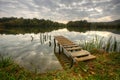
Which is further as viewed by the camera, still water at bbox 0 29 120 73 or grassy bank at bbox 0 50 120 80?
still water at bbox 0 29 120 73

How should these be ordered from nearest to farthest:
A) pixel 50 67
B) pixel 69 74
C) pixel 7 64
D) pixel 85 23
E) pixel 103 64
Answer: pixel 69 74
pixel 103 64
pixel 7 64
pixel 50 67
pixel 85 23

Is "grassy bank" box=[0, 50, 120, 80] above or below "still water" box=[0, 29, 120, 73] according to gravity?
above

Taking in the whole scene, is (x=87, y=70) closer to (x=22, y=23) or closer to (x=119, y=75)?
(x=119, y=75)

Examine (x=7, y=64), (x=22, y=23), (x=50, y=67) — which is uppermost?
(x=22, y=23)

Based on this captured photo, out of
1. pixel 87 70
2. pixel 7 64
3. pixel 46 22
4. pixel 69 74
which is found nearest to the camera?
pixel 69 74

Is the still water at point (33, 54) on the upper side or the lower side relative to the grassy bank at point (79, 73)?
lower

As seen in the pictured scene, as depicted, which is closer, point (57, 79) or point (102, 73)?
point (57, 79)

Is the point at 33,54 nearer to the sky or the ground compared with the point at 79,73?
nearer to the ground

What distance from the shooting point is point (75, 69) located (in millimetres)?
7656

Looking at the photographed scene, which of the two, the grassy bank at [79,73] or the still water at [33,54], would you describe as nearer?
the grassy bank at [79,73]

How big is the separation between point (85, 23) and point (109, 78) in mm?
144793

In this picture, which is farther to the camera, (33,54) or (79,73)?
(33,54)

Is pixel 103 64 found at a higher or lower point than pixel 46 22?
lower

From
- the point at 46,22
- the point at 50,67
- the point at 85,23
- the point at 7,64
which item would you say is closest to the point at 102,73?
the point at 50,67
